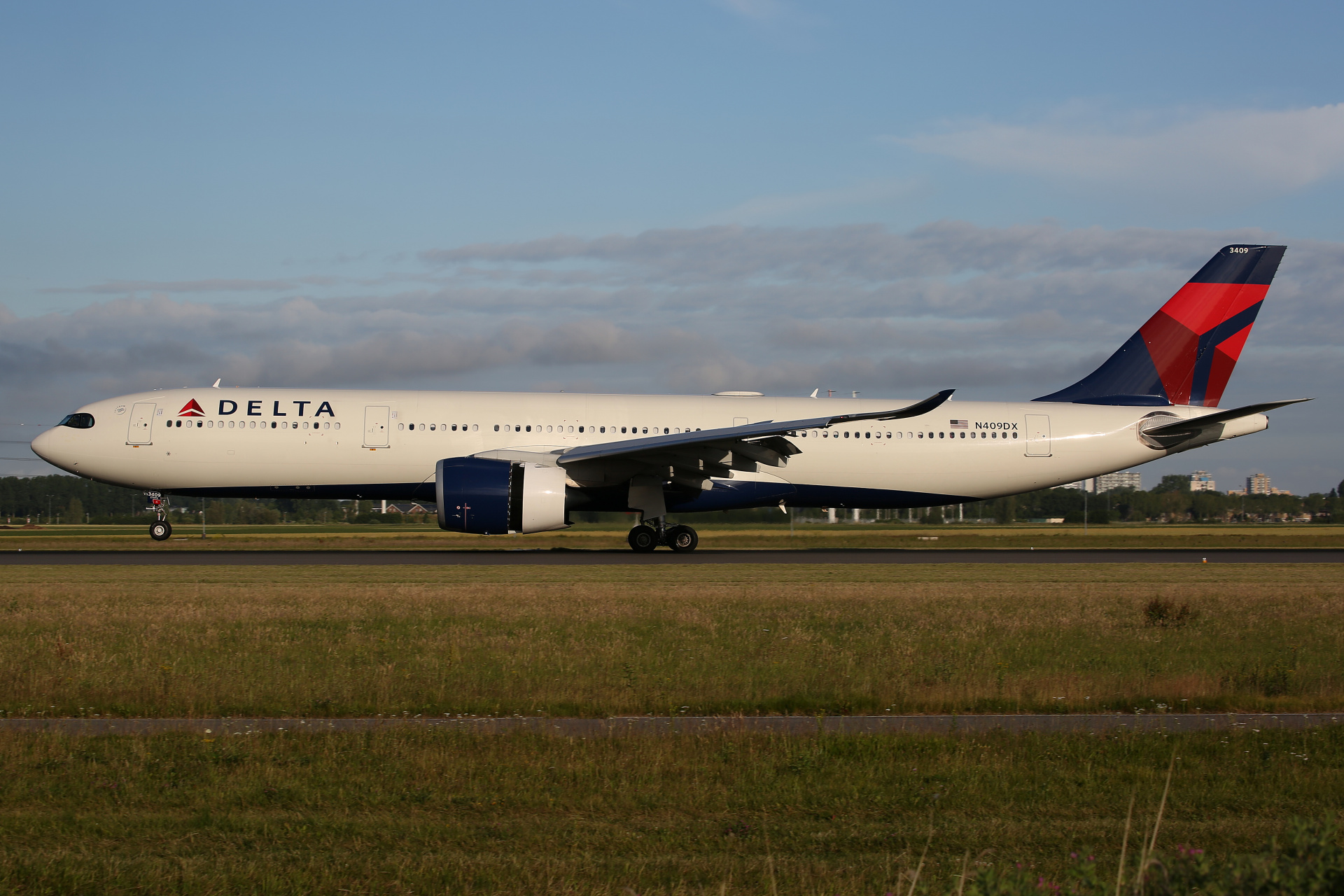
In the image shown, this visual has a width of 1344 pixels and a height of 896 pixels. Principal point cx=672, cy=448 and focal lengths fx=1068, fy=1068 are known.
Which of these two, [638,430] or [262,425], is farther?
[638,430]

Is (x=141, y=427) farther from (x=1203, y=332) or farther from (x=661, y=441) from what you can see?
(x=1203, y=332)

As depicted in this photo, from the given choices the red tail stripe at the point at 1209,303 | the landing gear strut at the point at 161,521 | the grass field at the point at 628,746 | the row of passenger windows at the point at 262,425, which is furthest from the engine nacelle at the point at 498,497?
the red tail stripe at the point at 1209,303

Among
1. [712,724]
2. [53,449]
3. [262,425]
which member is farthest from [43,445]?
[712,724]

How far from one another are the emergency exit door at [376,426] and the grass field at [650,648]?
7684mm

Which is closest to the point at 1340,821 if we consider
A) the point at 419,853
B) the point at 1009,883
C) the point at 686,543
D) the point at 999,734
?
the point at 999,734

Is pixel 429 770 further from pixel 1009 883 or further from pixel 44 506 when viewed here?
pixel 44 506

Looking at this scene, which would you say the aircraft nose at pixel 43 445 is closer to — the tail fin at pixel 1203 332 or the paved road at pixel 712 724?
the paved road at pixel 712 724

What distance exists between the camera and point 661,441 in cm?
2489

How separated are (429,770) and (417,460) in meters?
20.4

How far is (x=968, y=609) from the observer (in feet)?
49.1

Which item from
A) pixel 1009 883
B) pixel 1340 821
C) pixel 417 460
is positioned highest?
pixel 417 460

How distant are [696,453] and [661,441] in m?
1.06

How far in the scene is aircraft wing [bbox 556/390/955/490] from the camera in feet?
80.3

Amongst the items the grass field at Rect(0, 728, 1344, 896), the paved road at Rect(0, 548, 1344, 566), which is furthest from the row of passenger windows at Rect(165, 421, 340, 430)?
the grass field at Rect(0, 728, 1344, 896)
